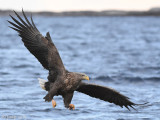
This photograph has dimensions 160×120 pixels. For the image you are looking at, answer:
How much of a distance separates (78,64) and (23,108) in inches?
367

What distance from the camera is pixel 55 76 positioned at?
8648mm

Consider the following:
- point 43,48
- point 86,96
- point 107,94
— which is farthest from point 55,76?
point 86,96

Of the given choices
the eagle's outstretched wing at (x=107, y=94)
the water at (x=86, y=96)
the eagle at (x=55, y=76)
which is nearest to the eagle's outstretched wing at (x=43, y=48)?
Result: the eagle at (x=55, y=76)

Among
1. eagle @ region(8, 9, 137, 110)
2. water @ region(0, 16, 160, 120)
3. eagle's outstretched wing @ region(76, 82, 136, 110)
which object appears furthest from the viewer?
water @ region(0, 16, 160, 120)

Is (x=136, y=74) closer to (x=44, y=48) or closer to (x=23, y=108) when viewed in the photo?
(x=23, y=108)

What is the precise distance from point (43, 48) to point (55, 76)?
0.62 meters

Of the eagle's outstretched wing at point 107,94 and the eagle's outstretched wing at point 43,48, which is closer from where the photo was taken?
the eagle's outstretched wing at point 43,48

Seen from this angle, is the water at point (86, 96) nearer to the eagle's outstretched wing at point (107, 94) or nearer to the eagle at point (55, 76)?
the eagle's outstretched wing at point (107, 94)

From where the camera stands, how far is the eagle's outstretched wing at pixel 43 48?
8555mm

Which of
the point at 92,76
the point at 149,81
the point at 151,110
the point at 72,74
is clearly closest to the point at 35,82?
the point at 92,76

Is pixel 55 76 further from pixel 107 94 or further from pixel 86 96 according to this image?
pixel 86 96

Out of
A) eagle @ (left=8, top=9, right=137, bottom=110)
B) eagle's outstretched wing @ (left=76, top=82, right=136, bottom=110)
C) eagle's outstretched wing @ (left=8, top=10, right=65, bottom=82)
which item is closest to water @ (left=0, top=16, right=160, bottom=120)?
eagle's outstretched wing @ (left=76, top=82, right=136, bottom=110)

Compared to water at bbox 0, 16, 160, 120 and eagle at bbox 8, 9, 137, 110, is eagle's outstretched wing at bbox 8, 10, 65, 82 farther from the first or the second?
water at bbox 0, 16, 160, 120

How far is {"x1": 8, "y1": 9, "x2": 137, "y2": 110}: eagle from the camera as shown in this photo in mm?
8359
